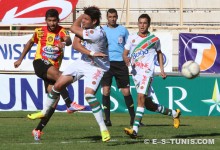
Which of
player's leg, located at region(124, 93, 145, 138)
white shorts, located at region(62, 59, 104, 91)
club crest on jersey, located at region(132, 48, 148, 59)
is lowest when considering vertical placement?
player's leg, located at region(124, 93, 145, 138)

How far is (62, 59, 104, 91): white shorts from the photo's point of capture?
11375 mm

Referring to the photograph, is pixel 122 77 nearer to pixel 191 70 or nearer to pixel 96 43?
pixel 191 70

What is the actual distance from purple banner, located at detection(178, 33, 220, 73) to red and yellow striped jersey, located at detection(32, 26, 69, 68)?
7.05 meters

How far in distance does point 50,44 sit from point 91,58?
1820mm

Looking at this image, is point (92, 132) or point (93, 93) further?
point (92, 132)

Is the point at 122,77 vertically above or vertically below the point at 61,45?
below

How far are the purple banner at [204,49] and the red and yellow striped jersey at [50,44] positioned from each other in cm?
→ 705

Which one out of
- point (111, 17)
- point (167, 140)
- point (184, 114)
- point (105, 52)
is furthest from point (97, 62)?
point (184, 114)

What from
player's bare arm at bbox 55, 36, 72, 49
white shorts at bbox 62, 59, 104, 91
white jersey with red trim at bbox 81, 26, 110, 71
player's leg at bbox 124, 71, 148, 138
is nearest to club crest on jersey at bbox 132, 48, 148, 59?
player's leg at bbox 124, 71, 148, 138

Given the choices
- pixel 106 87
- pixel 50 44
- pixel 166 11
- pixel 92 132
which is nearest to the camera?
pixel 50 44

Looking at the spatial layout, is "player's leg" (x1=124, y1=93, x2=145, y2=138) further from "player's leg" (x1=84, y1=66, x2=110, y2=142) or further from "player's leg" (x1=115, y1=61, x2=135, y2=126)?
"player's leg" (x1=115, y1=61, x2=135, y2=126)

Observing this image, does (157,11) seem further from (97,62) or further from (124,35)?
(97,62)

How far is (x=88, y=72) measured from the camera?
37.5 ft

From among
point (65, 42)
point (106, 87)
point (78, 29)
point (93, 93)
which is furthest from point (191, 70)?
point (78, 29)
